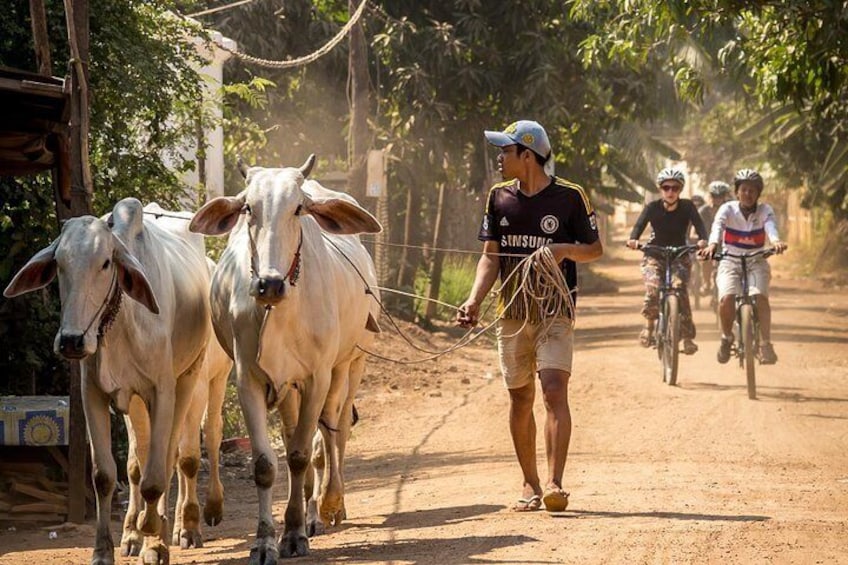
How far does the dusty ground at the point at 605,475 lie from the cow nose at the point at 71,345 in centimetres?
161

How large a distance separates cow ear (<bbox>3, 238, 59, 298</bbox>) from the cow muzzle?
1.66 ft

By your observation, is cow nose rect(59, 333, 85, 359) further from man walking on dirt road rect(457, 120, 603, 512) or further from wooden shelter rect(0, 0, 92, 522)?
man walking on dirt road rect(457, 120, 603, 512)

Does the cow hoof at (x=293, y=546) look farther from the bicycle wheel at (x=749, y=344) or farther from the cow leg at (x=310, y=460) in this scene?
the bicycle wheel at (x=749, y=344)

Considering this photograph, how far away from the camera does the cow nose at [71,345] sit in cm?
652

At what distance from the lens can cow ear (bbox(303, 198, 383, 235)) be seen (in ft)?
24.9

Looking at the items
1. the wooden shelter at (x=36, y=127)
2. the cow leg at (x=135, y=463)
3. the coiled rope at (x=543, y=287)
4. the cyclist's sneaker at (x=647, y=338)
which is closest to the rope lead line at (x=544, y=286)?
the coiled rope at (x=543, y=287)

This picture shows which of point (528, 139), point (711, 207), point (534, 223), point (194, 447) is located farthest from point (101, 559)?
point (711, 207)

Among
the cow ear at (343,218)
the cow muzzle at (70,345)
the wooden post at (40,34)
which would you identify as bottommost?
the cow muzzle at (70,345)

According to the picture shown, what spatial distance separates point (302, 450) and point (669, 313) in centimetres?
747

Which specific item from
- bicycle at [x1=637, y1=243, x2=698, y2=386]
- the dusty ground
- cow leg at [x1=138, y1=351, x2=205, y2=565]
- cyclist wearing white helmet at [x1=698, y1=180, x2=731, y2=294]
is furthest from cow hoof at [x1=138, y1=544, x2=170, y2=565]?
cyclist wearing white helmet at [x1=698, y1=180, x2=731, y2=294]

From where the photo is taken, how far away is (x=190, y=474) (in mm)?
8695

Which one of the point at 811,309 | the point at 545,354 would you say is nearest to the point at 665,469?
the point at 545,354

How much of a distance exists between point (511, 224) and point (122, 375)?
233 centimetres

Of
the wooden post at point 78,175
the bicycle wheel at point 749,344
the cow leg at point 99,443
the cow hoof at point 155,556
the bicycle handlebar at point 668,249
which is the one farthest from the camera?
the bicycle handlebar at point 668,249
